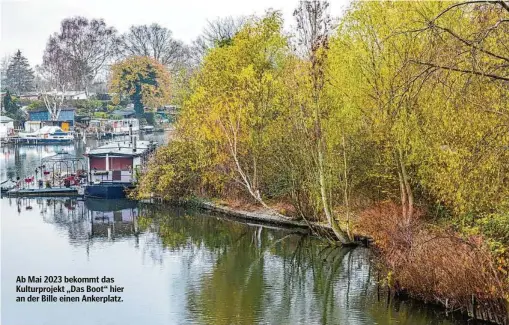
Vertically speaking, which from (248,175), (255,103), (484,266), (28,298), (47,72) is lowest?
(28,298)

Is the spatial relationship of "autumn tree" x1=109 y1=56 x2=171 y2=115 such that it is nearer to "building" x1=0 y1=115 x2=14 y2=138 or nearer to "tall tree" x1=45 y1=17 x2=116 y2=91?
"tall tree" x1=45 y1=17 x2=116 y2=91

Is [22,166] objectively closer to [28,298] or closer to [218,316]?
[28,298]

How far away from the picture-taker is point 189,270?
15.6m

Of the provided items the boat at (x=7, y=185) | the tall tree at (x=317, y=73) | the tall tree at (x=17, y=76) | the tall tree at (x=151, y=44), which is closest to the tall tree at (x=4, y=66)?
the tall tree at (x=17, y=76)

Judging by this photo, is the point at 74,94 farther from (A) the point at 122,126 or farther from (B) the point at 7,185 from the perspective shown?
(B) the point at 7,185

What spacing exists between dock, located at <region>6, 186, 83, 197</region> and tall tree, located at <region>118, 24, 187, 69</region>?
41.8m

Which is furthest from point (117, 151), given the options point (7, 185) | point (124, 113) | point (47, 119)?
point (47, 119)

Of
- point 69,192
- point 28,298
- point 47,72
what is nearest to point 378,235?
point 28,298

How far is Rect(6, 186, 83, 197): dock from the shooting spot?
1108 inches

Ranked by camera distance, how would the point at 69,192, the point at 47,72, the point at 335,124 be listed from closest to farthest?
the point at 335,124, the point at 69,192, the point at 47,72

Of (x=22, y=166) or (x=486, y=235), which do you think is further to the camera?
(x=22, y=166)

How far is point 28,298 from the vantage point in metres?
13.7

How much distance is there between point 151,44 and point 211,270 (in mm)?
57186

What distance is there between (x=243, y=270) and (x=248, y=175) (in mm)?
7623
